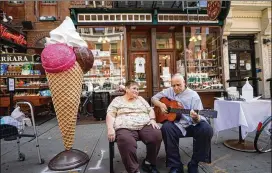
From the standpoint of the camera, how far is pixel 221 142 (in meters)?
4.66

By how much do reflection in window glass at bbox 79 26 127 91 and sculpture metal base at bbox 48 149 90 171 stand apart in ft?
20.0

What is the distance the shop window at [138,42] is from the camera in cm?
1033

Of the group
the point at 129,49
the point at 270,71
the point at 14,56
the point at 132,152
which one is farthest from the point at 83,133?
the point at 270,71

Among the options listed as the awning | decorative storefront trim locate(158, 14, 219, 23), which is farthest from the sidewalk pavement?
decorative storefront trim locate(158, 14, 219, 23)

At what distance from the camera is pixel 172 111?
3.35 m

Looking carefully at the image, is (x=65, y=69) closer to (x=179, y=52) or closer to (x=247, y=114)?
(x=247, y=114)

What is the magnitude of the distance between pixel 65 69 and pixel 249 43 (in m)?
10.6

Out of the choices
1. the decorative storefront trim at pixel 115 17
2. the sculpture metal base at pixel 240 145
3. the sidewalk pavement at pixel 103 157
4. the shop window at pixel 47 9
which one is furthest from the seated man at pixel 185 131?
the shop window at pixel 47 9

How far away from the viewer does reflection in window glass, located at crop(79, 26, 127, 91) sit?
9.65 m

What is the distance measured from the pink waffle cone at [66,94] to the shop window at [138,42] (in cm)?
707

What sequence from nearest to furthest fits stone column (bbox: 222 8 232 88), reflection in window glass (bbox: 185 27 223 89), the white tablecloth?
the white tablecloth < stone column (bbox: 222 8 232 88) < reflection in window glass (bbox: 185 27 223 89)

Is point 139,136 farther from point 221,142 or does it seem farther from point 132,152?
point 221,142

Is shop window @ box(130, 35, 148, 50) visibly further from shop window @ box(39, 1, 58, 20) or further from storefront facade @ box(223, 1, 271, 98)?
shop window @ box(39, 1, 58, 20)

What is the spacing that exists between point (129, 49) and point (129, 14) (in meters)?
1.62
